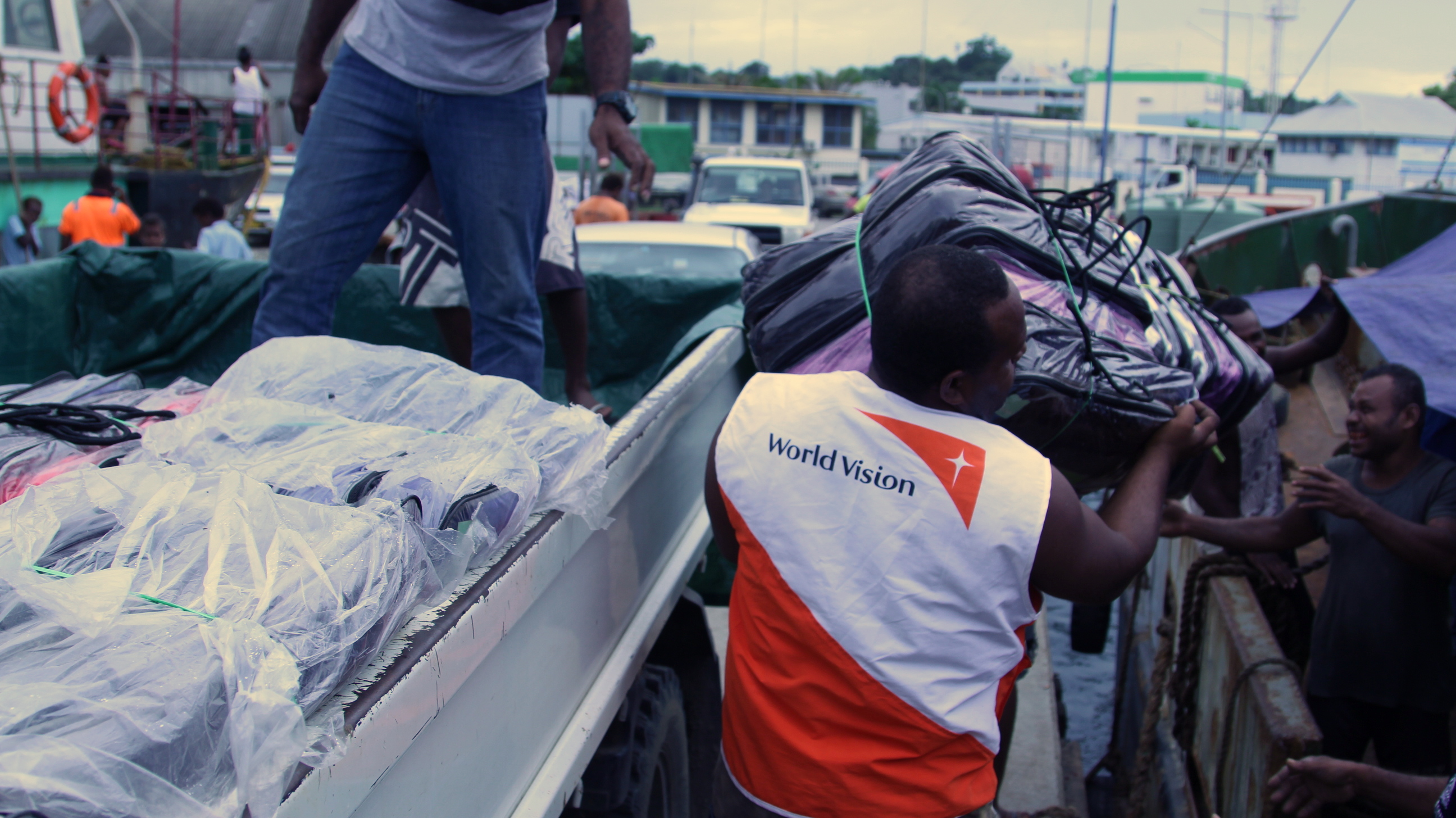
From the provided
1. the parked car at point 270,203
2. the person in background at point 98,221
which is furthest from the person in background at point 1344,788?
the parked car at point 270,203

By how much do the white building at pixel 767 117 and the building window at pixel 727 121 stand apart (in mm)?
25

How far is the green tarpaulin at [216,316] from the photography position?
3.76 meters

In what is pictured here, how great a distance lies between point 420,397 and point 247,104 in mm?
17368

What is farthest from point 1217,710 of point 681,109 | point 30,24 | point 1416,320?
point 681,109

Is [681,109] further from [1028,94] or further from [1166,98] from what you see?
[1028,94]

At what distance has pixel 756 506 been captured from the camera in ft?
6.03

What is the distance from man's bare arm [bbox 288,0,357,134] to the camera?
9.09ft

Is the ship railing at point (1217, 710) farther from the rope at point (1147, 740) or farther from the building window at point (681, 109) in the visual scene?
the building window at point (681, 109)

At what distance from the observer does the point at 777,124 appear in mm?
46719

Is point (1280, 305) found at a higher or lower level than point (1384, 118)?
lower

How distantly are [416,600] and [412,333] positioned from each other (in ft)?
9.53

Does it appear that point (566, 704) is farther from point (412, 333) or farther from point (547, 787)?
point (412, 333)

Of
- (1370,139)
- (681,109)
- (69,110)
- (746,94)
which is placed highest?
(746,94)

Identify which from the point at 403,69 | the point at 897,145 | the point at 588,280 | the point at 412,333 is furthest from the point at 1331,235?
the point at 897,145
